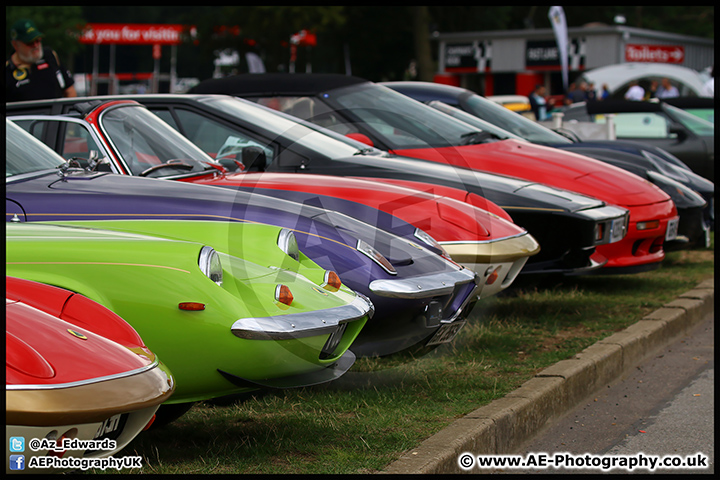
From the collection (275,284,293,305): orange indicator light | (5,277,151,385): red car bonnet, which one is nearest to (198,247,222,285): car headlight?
(275,284,293,305): orange indicator light

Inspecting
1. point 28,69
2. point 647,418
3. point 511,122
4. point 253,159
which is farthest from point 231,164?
point 511,122

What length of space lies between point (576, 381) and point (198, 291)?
7.50ft

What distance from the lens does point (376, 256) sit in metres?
3.72

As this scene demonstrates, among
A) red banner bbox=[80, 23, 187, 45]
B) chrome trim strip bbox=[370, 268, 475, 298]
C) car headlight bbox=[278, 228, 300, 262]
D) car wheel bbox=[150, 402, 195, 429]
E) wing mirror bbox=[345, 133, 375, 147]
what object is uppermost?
red banner bbox=[80, 23, 187, 45]

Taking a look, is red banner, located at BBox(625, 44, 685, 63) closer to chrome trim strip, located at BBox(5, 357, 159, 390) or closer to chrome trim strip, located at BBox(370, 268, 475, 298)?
chrome trim strip, located at BBox(370, 268, 475, 298)

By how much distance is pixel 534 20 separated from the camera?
176ft

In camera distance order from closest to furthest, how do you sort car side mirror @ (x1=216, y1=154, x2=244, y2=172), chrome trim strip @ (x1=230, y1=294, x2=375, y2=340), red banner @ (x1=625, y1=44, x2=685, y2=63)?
chrome trim strip @ (x1=230, y1=294, x2=375, y2=340), car side mirror @ (x1=216, y1=154, x2=244, y2=172), red banner @ (x1=625, y1=44, x2=685, y2=63)

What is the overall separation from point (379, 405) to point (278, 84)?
378 cm

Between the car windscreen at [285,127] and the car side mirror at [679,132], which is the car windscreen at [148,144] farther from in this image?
the car side mirror at [679,132]

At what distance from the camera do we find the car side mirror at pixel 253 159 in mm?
5121

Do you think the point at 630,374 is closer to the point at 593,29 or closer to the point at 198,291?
the point at 198,291

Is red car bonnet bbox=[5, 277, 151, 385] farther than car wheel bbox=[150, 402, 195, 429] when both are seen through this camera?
No

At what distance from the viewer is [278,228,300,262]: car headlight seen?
342 centimetres

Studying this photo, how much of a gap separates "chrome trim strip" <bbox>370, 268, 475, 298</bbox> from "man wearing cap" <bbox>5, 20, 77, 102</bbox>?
503 centimetres
